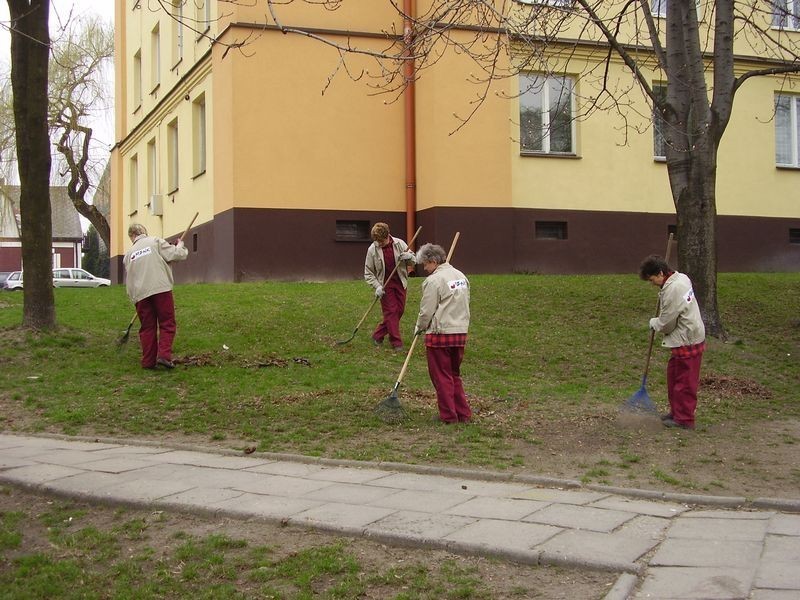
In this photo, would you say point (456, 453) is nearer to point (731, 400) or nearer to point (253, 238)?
point (731, 400)

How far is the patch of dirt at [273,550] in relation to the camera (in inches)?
173

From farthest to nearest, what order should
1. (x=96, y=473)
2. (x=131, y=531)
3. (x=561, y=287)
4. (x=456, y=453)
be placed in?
1. (x=561, y=287)
2. (x=456, y=453)
3. (x=96, y=473)
4. (x=131, y=531)

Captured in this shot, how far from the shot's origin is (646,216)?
813 inches

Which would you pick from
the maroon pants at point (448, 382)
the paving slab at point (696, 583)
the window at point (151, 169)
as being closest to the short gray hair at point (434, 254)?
the maroon pants at point (448, 382)

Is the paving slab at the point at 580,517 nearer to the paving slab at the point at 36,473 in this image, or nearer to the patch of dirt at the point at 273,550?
the patch of dirt at the point at 273,550

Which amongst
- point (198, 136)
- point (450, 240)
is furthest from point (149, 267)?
point (198, 136)

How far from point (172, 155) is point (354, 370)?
16062 millimetres

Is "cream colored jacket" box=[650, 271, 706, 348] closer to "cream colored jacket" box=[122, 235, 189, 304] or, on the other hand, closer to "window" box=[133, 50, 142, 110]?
"cream colored jacket" box=[122, 235, 189, 304]

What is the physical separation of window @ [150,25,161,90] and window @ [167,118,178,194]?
7.44 ft

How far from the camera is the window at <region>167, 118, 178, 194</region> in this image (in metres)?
24.5

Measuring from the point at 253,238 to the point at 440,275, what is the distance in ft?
37.1

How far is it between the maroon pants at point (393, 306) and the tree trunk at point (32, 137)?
15.1 feet

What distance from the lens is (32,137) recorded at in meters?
11.9

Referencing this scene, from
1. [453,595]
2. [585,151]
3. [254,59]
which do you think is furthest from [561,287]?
[453,595]
